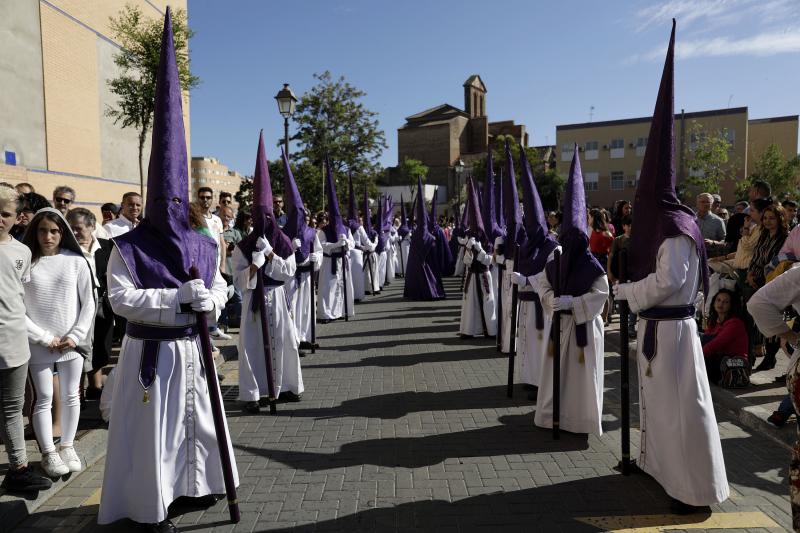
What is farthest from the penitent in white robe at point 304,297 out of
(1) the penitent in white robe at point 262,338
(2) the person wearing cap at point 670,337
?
(2) the person wearing cap at point 670,337

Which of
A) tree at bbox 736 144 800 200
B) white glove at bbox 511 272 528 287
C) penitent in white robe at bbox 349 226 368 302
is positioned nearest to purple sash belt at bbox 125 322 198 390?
white glove at bbox 511 272 528 287

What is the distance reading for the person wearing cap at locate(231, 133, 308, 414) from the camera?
6699 millimetres

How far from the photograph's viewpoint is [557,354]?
5691 millimetres

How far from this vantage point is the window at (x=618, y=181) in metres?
59.4

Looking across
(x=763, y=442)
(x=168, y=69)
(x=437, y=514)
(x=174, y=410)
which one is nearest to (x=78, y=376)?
(x=174, y=410)

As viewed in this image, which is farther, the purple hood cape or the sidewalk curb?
the purple hood cape

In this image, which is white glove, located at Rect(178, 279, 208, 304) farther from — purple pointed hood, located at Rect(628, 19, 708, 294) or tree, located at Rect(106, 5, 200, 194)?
tree, located at Rect(106, 5, 200, 194)

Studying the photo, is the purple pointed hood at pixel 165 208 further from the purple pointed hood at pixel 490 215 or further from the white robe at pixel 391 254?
the white robe at pixel 391 254

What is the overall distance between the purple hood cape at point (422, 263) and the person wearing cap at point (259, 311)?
9.55 m

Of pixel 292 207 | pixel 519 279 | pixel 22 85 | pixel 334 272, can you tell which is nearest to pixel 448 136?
pixel 22 85

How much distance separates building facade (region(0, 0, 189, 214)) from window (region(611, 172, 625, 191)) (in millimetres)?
47630

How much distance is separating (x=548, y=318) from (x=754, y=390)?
8.77 ft

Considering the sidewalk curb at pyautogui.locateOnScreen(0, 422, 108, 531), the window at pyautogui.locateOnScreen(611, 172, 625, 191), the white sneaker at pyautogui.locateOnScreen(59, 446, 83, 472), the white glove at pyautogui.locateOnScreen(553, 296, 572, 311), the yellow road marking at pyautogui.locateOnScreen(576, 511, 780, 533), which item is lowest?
the yellow road marking at pyautogui.locateOnScreen(576, 511, 780, 533)

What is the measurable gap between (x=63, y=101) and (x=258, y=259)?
56.8 ft
